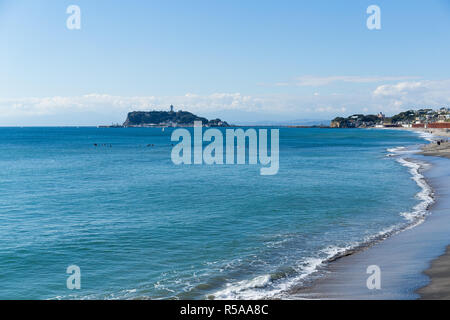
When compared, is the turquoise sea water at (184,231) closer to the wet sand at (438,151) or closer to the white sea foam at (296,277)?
the white sea foam at (296,277)

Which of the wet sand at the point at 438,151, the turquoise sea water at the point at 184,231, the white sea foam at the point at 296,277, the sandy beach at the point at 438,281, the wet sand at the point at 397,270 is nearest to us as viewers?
the sandy beach at the point at 438,281

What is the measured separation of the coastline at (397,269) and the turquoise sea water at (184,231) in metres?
0.93

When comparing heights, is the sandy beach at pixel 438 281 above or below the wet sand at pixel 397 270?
above

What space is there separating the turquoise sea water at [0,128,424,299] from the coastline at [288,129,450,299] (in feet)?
3.07

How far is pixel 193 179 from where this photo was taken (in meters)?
40.8

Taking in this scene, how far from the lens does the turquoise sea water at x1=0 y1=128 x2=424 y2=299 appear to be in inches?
528

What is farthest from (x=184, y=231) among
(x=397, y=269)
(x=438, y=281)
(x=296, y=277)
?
(x=438, y=281)

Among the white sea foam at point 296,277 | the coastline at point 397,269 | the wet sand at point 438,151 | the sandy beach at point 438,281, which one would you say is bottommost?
the white sea foam at point 296,277

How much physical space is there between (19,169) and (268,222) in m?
43.4

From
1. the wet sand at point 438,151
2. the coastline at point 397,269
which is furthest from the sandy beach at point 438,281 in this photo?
the wet sand at point 438,151

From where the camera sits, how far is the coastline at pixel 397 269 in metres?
11.4

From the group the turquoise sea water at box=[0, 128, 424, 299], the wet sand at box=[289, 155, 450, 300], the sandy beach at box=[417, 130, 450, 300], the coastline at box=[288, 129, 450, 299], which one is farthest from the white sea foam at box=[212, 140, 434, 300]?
the sandy beach at box=[417, 130, 450, 300]
